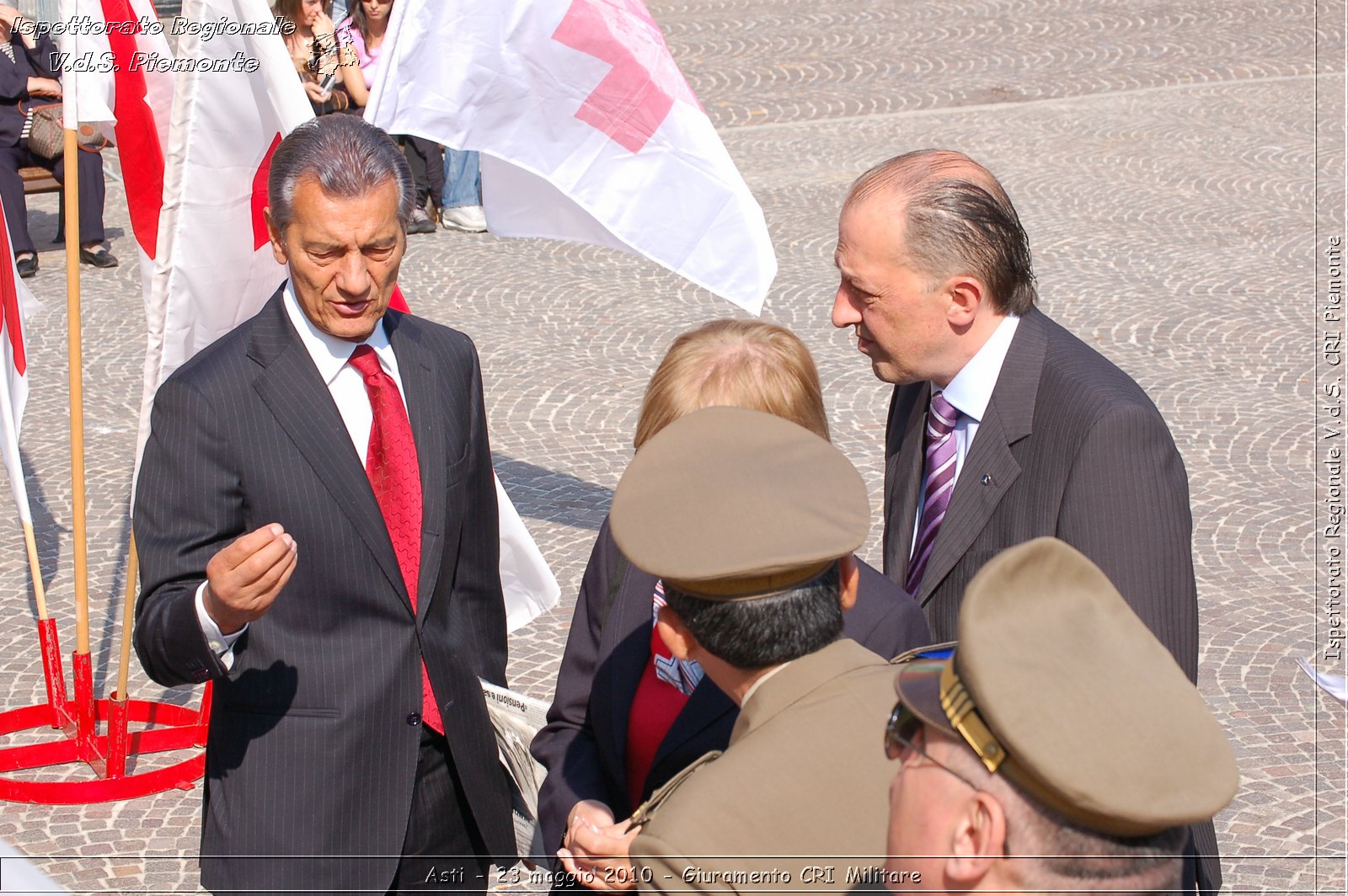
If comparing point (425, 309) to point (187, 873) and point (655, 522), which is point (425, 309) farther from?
point (655, 522)

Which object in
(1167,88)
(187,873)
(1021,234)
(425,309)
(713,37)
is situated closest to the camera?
(1021,234)

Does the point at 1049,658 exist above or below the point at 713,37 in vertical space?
above

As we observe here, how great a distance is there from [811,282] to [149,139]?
5.55m

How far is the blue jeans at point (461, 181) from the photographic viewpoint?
415 inches

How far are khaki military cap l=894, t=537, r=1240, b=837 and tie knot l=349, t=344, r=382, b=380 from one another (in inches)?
62.7

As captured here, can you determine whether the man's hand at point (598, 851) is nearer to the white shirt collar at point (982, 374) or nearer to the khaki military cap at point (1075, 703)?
the khaki military cap at point (1075, 703)

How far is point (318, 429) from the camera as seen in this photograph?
2.61 meters

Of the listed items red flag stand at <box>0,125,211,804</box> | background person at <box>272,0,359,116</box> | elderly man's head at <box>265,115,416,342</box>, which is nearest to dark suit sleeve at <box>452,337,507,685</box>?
elderly man's head at <box>265,115,416,342</box>

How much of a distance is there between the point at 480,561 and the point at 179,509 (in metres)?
0.65

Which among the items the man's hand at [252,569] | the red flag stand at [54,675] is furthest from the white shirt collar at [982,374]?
the red flag stand at [54,675]

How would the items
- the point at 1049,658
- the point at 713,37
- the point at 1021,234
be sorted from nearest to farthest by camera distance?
the point at 1049,658
the point at 1021,234
the point at 713,37

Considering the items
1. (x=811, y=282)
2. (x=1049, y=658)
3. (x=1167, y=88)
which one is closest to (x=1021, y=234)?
(x=1049, y=658)

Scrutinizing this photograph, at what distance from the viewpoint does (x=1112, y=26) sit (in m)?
16.0

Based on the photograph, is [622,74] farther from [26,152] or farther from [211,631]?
[26,152]
